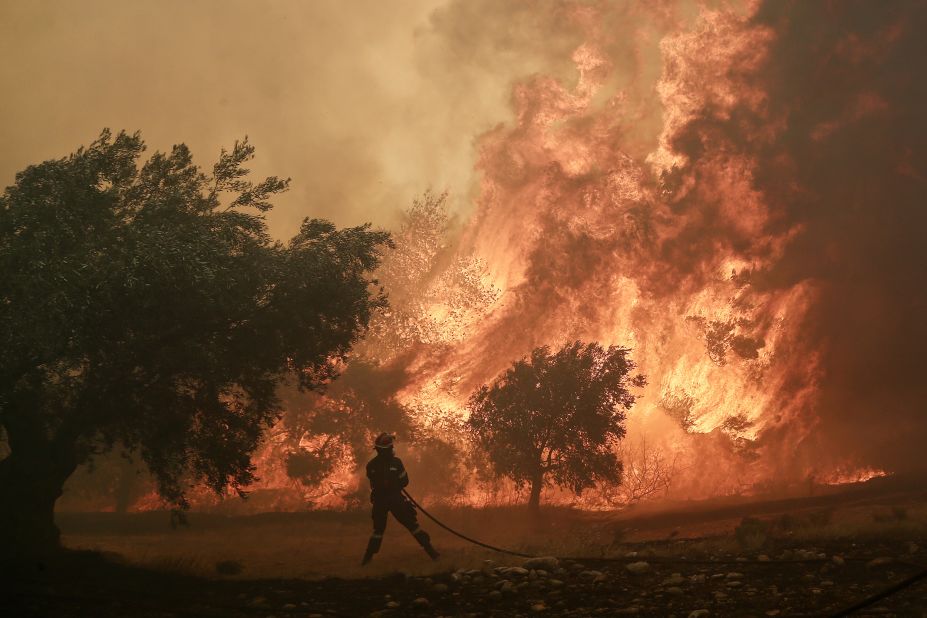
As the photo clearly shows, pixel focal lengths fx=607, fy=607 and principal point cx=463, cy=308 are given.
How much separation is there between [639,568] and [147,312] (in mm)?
14459

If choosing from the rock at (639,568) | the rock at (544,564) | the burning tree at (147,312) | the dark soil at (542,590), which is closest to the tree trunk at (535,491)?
the burning tree at (147,312)

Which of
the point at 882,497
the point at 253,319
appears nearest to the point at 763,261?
the point at 882,497

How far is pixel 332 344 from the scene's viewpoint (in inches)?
825

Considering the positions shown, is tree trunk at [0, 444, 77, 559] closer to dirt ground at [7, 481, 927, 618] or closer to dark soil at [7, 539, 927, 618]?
dirt ground at [7, 481, 927, 618]

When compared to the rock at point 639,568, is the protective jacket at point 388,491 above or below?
above

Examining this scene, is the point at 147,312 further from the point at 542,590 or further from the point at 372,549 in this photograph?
the point at 542,590

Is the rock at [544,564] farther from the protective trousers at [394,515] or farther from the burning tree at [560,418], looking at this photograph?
the burning tree at [560,418]

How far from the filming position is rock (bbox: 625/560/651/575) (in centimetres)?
1334

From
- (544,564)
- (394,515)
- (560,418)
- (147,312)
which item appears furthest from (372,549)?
(560,418)

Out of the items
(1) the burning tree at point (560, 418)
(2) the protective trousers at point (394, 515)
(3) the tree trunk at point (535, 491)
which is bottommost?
(3) the tree trunk at point (535, 491)

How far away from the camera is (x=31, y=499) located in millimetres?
17016

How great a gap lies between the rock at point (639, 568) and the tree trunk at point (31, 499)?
49.5 ft

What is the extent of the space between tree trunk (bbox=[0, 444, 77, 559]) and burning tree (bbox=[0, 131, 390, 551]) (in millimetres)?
38

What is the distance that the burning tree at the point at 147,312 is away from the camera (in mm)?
16266
